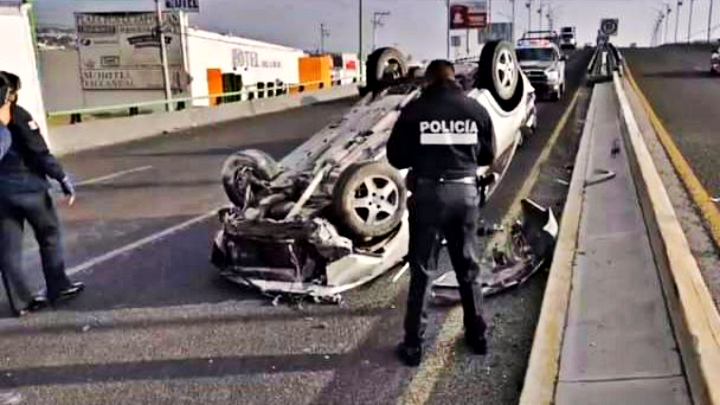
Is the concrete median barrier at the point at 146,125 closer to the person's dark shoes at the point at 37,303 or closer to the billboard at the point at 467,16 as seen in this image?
the person's dark shoes at the point at 37,303

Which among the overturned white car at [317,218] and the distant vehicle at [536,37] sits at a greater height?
the distant vehicle at [536,37]

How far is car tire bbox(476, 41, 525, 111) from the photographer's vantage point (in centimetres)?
675

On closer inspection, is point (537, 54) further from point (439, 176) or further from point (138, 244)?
point (439, 176)

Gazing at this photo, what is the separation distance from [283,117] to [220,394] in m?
19.9

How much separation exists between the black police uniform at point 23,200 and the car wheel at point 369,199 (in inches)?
85.4

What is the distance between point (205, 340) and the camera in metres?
4.32

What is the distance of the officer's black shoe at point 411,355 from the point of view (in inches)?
151

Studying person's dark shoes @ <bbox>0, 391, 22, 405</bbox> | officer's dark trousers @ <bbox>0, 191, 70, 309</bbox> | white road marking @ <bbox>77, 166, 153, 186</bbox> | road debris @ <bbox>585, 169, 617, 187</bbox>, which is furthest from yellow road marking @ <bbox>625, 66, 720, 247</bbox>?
white road marking @ <bbox>77, 166, 153, 186</bbox>

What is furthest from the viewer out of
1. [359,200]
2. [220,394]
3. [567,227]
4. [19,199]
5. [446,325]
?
[567,227]

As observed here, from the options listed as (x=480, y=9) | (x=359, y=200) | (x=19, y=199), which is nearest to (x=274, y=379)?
(x=359, y=200)

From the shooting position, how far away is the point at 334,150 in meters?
6.13

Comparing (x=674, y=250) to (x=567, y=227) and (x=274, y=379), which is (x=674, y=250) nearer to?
(x=567, y=227)

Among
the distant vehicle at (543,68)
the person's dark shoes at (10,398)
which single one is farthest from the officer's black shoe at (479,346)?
the distant vehicle at (543,68)

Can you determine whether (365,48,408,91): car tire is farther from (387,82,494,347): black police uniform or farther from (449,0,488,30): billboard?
(449,0,488,30): billboard
